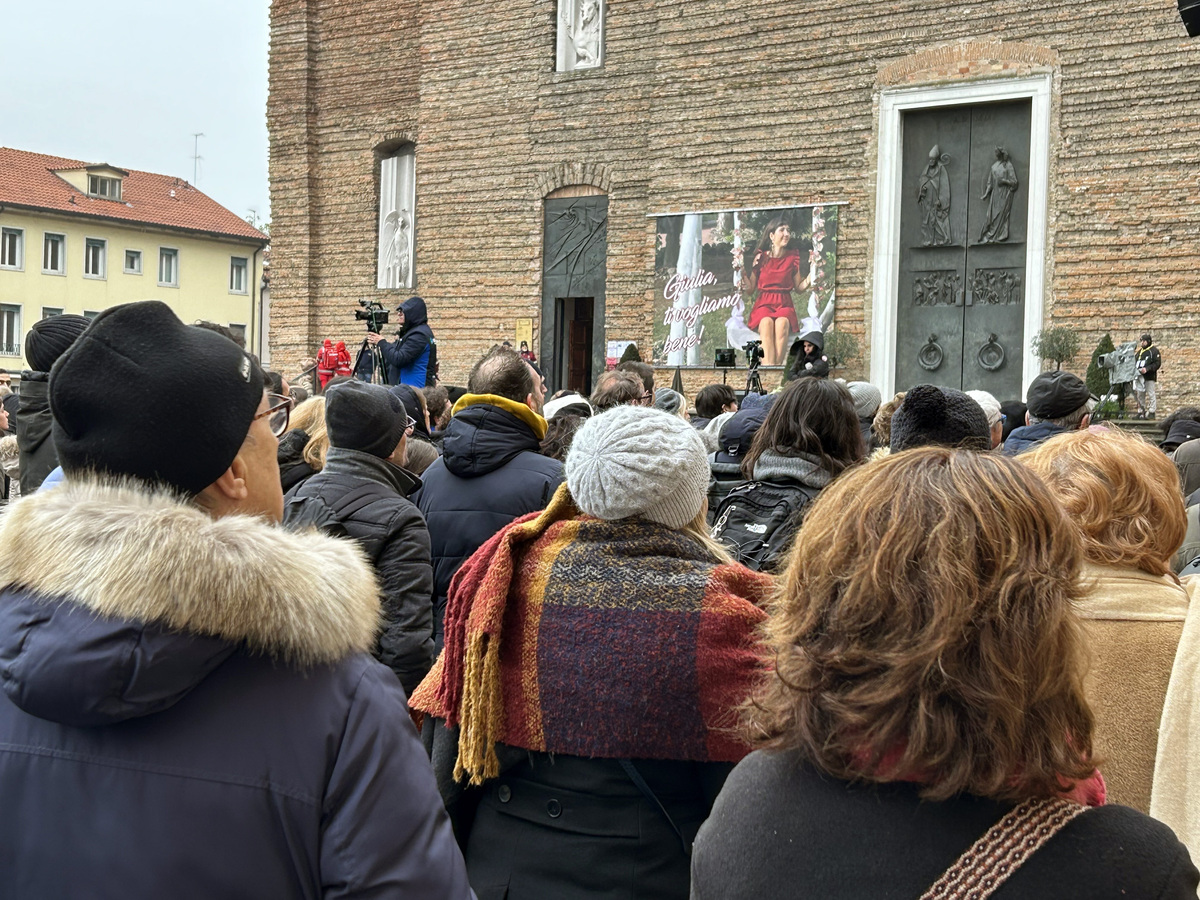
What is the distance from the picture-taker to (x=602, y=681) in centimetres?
224

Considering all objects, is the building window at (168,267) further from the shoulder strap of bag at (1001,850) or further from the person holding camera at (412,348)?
the shoulder strap of bag at (1001,850)

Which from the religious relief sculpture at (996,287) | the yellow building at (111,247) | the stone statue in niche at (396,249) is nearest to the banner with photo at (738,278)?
the religious relief sculpture at (996,287)

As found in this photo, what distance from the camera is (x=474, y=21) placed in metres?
23.3

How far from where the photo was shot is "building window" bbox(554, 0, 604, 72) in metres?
22.2

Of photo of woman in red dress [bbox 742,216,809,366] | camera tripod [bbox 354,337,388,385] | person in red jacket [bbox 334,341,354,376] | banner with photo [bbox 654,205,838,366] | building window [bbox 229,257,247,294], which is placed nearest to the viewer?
camera tripod [bbox 354,337,388,385]

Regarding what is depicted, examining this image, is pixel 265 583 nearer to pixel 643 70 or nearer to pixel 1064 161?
pixel 1064 161

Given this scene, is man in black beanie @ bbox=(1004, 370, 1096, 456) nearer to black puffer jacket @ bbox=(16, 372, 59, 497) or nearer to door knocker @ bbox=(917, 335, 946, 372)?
black puffer jacket @ bbox=(16, 372, 59, 497)

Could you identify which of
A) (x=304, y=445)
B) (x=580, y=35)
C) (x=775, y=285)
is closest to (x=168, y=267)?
(x=580, y=35)

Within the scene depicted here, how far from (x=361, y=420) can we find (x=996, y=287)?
1610cm

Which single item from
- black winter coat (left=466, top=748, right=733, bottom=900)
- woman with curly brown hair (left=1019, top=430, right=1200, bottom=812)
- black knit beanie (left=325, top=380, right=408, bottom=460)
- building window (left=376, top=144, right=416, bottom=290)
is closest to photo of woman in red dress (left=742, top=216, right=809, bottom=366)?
building window (left=376, top=144, right=416, bottom=290)

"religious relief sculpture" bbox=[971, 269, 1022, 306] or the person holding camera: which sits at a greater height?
"religious relief sculpture" bbox=[971, 269, 1022, 306]

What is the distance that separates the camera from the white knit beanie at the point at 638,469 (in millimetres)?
2412

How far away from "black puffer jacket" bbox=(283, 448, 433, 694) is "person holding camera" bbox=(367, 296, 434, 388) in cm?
575

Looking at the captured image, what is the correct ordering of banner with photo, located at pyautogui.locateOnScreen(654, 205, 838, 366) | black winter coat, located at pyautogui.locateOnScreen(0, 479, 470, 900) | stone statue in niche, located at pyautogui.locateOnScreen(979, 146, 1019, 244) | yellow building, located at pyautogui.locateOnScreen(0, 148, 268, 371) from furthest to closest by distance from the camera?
yellow building, located at pyautogui.locateOnScreen(0, 148, 268, 371) < banner with photo, located at pyautogui.locateOnScreen(654, 205, 838, 366) < stone statue in niche, located at pyautogui.locateOnScreen(979, 146, 1019, 244) < black winter coat, located at pyautogui.locateOnScreen(0, 479, 470, 900)
